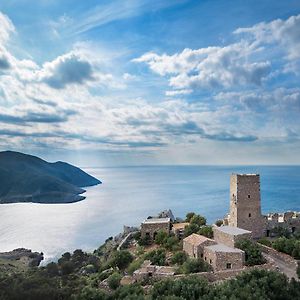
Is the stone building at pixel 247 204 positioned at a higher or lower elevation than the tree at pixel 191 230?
higher

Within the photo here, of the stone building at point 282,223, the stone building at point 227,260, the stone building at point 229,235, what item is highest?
the stone building at point 282,223

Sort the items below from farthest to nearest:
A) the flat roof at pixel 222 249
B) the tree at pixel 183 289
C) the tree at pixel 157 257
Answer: the tree at pixel 157 257
the flat roof at pixel 222 249
the tree at pixel 183 289

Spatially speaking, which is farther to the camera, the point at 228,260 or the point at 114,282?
the point at 228,260

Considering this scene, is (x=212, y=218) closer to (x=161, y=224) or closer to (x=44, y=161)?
(x=161, y=224)

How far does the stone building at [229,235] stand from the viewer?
1847 centimetres

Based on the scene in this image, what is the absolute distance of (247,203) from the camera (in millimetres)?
22609

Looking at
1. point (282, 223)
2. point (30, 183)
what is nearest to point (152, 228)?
point (282, 223)

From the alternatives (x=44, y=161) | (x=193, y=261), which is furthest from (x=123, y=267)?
(x=44, y=161)

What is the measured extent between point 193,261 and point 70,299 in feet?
19.7

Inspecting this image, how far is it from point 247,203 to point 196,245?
598 centimetres

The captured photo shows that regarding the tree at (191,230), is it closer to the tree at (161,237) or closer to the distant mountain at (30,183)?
the tree at (161,237)

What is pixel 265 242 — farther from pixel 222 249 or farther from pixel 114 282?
pixel 114 282

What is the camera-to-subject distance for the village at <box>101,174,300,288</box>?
54.1 feet

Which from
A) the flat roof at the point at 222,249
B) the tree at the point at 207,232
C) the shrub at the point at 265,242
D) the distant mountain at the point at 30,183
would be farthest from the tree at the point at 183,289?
the distant mountain at the point at 30,183
